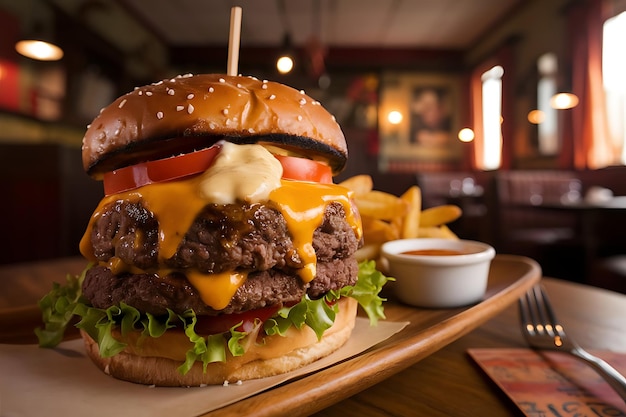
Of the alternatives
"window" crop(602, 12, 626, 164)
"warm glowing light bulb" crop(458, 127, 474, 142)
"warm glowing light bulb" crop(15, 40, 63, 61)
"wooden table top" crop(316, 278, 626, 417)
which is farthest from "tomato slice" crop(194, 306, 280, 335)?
"warm glowing light bulb" crop(458, 127, 474, 142)

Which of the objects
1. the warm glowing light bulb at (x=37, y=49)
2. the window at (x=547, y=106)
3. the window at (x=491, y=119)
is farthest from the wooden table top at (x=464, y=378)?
the window at (x=491, y=119)

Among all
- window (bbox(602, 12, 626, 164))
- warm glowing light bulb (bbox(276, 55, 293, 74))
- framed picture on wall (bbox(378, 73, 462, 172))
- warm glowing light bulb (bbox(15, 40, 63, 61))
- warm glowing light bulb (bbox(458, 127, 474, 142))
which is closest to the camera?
warm glowing light bulb (bbox(15, 40, 63, 61))

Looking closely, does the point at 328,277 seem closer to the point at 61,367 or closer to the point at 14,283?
the point at 61,367

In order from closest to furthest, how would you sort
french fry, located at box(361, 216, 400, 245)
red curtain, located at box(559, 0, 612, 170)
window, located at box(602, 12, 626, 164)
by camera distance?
french fry, located at box(361, 216, 400, 245)
window, located at box(602, 12, 626, 164)
red curtain, located at box(559, 0, 612, 170)

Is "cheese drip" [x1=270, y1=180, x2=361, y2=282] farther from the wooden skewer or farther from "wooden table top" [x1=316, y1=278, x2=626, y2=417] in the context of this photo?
the wooden skewer

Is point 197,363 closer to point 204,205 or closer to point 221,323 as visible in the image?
point 221,323

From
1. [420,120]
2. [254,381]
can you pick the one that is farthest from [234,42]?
[420,120]

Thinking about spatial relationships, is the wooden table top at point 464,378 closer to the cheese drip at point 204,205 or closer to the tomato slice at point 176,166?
the cheese drip at point 204,205
